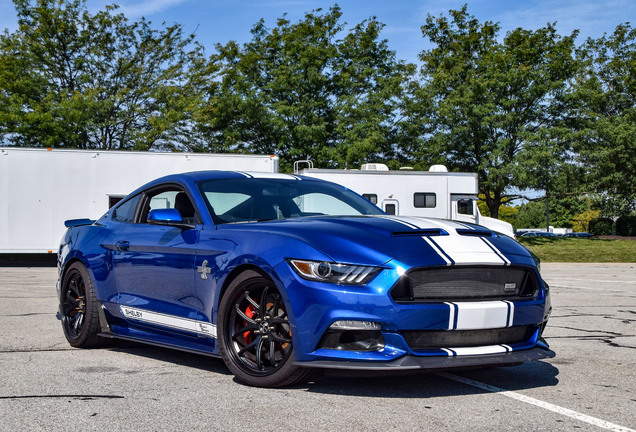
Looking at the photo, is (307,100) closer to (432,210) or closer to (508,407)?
(432,210)

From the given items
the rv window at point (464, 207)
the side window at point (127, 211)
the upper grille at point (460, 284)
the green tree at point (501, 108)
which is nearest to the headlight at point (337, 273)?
the upper grille at point (460, 284)

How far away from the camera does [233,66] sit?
32.9 m

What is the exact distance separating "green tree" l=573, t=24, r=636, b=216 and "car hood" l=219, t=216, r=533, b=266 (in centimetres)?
3017

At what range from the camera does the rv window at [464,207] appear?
2317cm

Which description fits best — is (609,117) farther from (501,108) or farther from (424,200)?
(424,200)

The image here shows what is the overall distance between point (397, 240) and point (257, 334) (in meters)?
1.06

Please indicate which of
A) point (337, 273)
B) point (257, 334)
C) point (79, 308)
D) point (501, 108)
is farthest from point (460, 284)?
point (501, 108)

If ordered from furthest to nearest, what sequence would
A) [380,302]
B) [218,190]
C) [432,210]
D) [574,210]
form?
[574,210]
[432,210]
[218,190]
[380,302]

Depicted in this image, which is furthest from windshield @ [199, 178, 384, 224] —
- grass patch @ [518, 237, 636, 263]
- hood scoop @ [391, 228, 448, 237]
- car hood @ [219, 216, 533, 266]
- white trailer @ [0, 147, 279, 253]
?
grass patch @ [518, 237, 636, 263]

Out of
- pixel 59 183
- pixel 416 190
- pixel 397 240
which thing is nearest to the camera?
pixel 397 240

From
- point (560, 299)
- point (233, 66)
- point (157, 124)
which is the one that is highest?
point (233, 66)

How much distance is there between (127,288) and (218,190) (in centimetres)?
106

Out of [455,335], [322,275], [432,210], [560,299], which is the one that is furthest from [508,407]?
[432,210]

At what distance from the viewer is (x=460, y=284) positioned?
4199 mm
